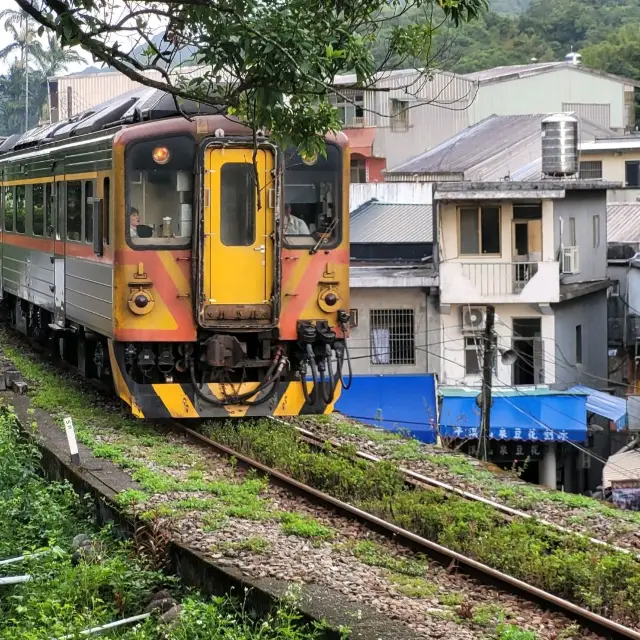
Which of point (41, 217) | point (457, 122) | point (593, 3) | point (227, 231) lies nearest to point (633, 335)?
point (457, 122)

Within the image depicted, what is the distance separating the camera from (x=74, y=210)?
12.0m

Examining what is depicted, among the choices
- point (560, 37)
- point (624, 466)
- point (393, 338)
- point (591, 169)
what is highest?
point (560, 37)

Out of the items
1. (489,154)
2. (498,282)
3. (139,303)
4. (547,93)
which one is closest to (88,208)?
(139,303)

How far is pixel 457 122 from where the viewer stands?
3759 cm

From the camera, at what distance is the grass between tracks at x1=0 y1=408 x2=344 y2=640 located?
5906 millimetres

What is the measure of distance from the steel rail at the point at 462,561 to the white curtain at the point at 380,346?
13627mm

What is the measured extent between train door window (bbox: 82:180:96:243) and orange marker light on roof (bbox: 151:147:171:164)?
117 centimetres

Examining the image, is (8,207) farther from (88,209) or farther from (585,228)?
(585,228)

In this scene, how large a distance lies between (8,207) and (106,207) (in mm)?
6372

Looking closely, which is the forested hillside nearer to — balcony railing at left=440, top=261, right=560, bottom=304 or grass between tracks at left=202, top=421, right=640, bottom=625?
balcony railing at left=440, top=261, right=560, bottom=304

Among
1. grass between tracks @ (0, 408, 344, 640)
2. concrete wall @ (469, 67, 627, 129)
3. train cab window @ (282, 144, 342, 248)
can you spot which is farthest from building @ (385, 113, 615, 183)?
grass between tracks @ (0, 408, 344, 640)

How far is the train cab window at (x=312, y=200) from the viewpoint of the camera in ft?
33.9

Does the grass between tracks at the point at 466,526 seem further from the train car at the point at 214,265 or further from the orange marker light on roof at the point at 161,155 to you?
the orange marker light on roof at the point at 161,155

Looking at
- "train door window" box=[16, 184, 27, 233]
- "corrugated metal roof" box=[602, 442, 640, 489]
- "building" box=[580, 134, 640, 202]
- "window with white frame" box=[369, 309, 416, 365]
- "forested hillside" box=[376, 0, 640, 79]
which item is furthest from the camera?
"forested hillside" box=[376, 0, 640, 79]
